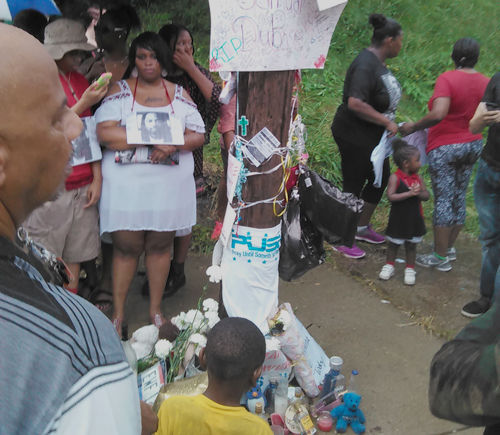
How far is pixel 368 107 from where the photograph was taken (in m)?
4.64

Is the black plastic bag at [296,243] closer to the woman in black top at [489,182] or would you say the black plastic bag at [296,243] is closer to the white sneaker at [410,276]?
the woman in black top at [489,182]

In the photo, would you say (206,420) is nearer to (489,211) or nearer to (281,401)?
(281,401)

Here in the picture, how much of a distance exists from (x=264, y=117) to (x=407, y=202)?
86.5 inches

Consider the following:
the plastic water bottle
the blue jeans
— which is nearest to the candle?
the plastic water bottle

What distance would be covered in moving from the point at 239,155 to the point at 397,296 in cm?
223

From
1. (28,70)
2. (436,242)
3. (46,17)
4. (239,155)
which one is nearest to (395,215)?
(436,242)

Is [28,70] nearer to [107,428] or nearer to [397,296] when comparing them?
[107,428]

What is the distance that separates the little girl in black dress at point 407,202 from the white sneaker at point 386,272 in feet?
0.06

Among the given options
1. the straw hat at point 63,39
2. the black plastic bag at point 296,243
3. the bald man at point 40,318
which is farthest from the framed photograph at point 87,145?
the bald man at point 40,318

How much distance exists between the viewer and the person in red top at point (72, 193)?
3.18 metres

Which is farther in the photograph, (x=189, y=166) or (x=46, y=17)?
(x=46, y=17)

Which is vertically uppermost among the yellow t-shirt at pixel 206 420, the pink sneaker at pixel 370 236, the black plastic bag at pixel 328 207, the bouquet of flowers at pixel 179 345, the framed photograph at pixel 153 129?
the framed photograph at pixel 153 129

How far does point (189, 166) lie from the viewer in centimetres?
342

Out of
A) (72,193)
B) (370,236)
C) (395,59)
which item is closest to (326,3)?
(72,193)
